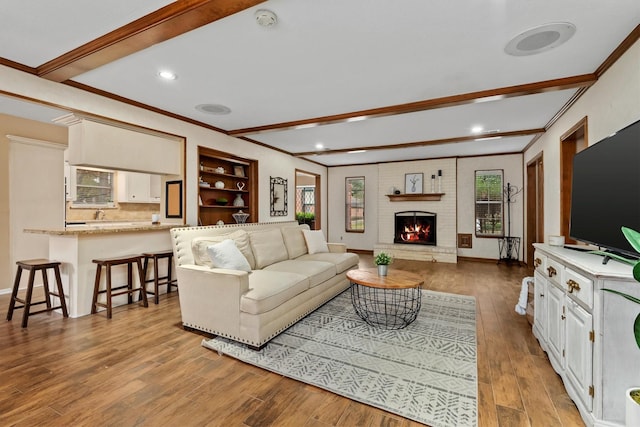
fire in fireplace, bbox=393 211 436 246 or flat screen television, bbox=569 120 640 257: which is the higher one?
flat screen television, bbox=569 120 640 257

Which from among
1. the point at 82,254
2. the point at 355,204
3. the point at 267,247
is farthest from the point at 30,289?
the point at 355,204

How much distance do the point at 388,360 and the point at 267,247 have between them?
206cm

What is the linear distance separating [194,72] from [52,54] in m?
1.14

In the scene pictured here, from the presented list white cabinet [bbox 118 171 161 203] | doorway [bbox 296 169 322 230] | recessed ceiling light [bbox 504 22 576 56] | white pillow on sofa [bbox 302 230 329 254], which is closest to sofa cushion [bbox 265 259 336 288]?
white pillow on sofa [bbox 302 230 329 254]

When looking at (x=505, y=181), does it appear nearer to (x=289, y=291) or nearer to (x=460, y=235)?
(x=460, y=235)

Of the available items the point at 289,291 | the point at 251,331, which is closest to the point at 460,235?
the point at 289,291

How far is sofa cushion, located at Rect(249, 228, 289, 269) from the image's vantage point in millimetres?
3689

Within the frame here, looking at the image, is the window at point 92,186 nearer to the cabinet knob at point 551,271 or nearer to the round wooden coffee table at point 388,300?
the round wooden coffee table at point 388,300

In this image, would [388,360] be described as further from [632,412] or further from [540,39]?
[540,39]

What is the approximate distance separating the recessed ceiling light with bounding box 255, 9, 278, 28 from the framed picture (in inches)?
231

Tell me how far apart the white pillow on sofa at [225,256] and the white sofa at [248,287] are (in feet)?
0.18

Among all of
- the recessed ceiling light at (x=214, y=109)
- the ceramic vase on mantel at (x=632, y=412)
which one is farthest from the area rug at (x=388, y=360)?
the recessed ceiling light at (x=214, y=109)

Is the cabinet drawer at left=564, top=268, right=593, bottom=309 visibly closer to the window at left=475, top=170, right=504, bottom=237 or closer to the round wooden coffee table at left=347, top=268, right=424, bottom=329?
the round wooden coffee table at left=347, top=268, right=424, bottom=329

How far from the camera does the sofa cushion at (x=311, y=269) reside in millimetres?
3324
